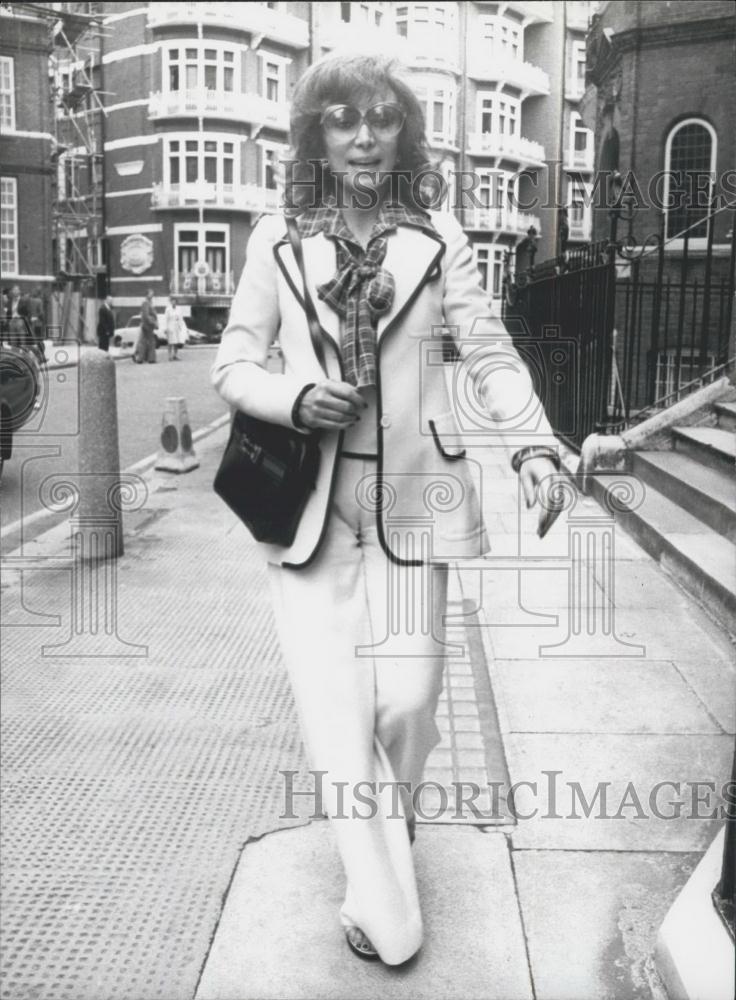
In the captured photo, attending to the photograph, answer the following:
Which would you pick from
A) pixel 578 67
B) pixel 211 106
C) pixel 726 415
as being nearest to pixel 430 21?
pixel 726 415

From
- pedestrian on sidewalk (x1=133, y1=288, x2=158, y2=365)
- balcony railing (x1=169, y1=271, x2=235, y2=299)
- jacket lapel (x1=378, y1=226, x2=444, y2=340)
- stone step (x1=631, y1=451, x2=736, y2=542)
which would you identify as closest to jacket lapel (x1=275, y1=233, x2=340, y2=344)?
jacket lapel (x1=378, y1=226, x2=444, y2=340)

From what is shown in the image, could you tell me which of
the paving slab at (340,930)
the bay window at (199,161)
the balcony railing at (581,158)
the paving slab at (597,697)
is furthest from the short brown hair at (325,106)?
the bay window at (199,161)

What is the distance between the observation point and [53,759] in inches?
151

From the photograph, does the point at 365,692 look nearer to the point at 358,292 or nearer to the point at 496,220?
the point at 358,292

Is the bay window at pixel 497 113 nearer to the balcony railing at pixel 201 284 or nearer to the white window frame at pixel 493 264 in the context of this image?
the white window frame at pixel 493 264

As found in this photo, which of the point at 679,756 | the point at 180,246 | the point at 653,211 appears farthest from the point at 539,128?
the point at 180,246

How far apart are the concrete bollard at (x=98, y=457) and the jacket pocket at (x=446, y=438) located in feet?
14.8

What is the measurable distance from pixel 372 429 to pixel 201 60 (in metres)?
35.1

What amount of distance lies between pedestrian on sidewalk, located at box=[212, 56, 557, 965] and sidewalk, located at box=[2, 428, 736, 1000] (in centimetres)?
32

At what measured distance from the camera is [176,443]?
10.2 m

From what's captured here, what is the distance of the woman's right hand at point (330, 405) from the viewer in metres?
2.29

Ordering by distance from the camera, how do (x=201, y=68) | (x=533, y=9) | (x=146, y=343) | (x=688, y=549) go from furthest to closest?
(x=201, y=68), (x=146, y=343), (x=533, y=9), (x=688, y=549)

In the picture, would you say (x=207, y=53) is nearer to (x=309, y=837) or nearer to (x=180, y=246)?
(x=180, y=246)

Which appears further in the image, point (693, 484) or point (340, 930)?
point (693, 484)
